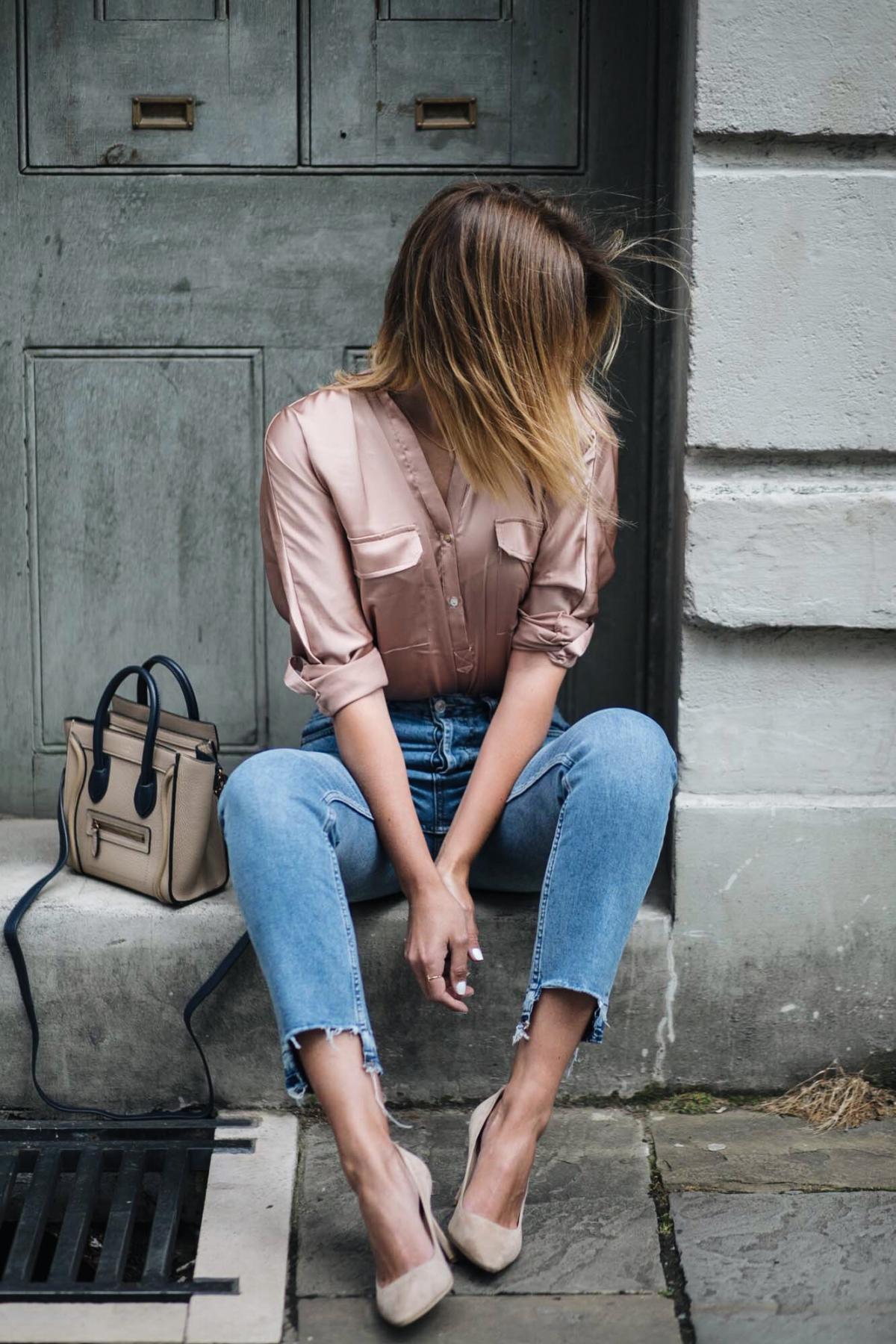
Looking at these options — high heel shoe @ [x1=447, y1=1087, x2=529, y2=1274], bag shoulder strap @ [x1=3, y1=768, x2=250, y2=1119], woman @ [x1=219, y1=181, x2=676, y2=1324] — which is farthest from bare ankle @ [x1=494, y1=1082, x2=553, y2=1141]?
bag shoulder strap @ [x1=3, y1=768, x2=250, y2=1119]

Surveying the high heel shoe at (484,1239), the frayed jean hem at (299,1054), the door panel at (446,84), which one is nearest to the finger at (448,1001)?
the frayed jean hem at (299,1054)

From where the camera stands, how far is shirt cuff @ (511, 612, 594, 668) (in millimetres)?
2170

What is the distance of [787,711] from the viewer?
92.7 inches

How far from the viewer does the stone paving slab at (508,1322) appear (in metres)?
1.77

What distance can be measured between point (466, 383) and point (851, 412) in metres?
0.70

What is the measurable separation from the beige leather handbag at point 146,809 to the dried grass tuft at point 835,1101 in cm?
102

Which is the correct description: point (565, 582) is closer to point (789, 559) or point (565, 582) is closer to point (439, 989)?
point (789, 559)

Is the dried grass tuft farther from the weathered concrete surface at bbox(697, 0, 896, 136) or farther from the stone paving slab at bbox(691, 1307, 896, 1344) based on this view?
the weathered concrete surface at bbox(697, 0, 896, 136)

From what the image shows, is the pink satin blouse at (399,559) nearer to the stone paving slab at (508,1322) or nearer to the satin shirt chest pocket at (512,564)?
the satin shirt chest pocket at (512,564)

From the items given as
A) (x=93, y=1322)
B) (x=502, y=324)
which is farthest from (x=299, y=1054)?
(x=502, y=324)

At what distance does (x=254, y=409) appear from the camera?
275 centimetres

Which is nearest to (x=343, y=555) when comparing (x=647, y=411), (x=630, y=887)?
(x=630, y=887)

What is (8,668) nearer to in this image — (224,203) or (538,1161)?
(224,203)

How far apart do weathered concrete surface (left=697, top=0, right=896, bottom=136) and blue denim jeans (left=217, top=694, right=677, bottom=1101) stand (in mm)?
1016
